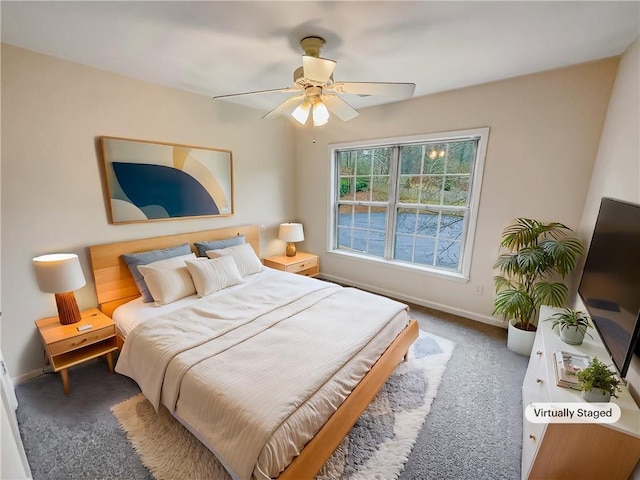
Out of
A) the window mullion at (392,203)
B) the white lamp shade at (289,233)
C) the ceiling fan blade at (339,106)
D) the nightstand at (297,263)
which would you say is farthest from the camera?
the white lamp shade at (289,233)

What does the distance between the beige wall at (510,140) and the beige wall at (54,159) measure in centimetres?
228

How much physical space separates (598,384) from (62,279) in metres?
3.19

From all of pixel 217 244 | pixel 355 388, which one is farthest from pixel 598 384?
pixel 217 244

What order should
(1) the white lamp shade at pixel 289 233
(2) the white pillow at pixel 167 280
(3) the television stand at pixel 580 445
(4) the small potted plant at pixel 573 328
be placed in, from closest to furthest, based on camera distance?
(3) the television stand at pixel 580 445, (4) the small potted plant at pixel 573 328, (2) the white pillow at pixel 167 280, (1) the white lamp shade at pixel 289 233

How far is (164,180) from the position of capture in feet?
8.76

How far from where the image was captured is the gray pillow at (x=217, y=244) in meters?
2.93

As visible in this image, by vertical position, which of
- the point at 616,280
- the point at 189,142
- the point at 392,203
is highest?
the point at 189,142

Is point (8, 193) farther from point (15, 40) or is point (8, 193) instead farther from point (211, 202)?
point (211, 202)

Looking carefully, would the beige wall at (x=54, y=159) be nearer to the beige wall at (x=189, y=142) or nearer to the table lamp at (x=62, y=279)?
the beige wall at (x=189, y=142)

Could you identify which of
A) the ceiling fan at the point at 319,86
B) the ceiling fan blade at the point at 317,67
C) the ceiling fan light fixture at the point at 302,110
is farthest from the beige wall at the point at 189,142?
the ceiling fan blade at the point at 317,67

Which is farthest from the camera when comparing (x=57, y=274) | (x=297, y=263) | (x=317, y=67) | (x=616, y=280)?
(x=297, y=263)

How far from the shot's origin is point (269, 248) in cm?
391

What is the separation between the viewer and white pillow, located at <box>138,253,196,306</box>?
2285 millimetres

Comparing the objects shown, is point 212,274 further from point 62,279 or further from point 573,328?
point 573,328
